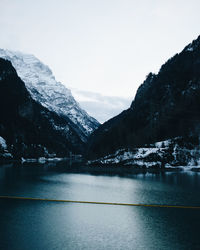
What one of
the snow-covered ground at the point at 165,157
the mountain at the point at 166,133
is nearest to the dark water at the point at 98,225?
the snow-covered ground at the point at 165,157

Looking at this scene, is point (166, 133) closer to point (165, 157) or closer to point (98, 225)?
point (165, 157)

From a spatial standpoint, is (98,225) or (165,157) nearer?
(98,225)

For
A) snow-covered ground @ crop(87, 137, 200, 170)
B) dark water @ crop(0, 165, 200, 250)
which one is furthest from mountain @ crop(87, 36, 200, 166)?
dark water @ crop(0, 165, 200, 250)

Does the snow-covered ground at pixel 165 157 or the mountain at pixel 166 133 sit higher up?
the mountain at pixel 166 133

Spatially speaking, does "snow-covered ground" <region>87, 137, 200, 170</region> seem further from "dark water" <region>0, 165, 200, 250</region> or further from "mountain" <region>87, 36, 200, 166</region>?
"dark water" <region>0, 165, 200, 250</region>

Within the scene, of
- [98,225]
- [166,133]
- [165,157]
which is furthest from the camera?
[166,133]

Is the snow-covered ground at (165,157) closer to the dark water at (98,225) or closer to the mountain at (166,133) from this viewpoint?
the mountain at (166,133)

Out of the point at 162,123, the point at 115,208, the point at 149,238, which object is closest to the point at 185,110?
the point at 162,123

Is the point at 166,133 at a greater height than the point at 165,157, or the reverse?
the point at 166,133

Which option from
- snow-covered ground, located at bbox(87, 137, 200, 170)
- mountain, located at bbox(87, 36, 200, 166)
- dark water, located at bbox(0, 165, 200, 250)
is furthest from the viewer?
mountain, located at bbox(87, 36, 200, 166)

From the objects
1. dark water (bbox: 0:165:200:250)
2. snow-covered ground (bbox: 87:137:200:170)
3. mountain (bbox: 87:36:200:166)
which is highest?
mountain (bbox: 87:36:200:166)

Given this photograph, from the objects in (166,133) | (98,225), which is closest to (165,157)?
(166,133)

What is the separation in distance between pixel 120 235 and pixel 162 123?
154498mm

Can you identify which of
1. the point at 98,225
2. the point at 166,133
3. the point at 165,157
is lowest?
the point at 98,225
